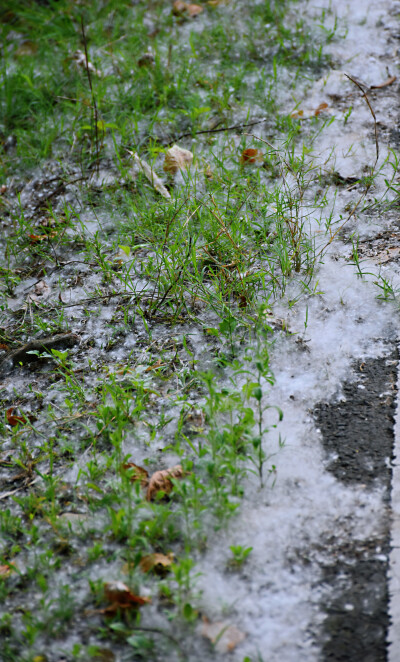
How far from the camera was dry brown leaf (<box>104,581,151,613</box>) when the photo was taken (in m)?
1.64

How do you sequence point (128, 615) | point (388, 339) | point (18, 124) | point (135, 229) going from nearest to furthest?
point (128, 615) < point (388, 339) < point (135, 229) < point (18, 124)

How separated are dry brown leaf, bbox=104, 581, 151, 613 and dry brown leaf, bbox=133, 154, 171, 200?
214 cm

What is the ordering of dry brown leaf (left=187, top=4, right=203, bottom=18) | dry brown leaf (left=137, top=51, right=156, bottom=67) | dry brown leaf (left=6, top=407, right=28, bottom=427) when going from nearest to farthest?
dry brown leaf (left=6, top=407, right=28, bottom=427) < dry brown leaf (left=137, top=51, right=156, bottom=67) < dry brown leaf (left=187, top=4, right=203, bottom=18)

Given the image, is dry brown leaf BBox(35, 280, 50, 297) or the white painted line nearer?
Answer: the white painted line

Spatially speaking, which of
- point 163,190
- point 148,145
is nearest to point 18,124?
point 148,145

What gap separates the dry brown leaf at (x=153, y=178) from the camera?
3.18m

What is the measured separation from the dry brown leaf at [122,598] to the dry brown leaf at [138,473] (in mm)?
381

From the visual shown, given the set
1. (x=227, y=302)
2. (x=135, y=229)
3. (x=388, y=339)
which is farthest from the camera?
(x=135, y=229)

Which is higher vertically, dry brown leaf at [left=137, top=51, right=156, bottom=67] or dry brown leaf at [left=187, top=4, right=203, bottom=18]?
dry brown leaf at [left=187, top=4, right=203, bottom=18]

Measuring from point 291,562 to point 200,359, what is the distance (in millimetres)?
950

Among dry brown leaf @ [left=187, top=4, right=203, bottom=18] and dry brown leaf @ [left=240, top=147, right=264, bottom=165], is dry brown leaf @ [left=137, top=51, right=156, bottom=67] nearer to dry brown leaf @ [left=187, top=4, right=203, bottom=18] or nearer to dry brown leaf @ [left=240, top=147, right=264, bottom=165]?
dry brown leaf @ [left=187, top=4, right=203, bottom=18]

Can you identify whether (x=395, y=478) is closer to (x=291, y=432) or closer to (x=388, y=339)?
(x=291, y=432)

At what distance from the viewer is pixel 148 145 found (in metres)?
3.59

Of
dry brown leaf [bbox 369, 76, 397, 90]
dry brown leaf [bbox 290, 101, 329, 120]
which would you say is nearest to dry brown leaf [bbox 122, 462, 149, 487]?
dry brown leaf [bbox 290, 101, 329, 120]
